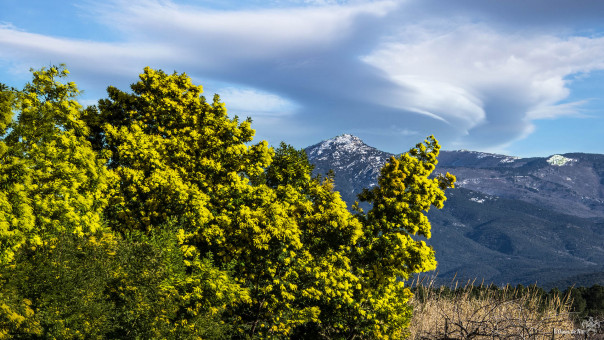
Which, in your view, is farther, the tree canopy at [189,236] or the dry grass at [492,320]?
the tree canopy at [189,236]

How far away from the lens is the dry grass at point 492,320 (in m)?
10.9

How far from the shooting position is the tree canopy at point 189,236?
1781cm

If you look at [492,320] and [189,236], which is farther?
[189,236]

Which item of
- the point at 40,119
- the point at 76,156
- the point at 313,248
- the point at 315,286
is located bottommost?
the point at 315,286

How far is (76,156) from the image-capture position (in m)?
23.9

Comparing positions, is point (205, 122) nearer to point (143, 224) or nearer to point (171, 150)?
point (171, 150)

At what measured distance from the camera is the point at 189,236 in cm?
2525

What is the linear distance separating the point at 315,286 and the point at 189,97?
1762 cm

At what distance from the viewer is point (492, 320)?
1169cm

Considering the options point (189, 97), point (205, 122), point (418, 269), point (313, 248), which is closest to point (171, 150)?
point (205, 122)

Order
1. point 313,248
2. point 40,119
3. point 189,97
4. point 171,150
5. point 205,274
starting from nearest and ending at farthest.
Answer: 1. point 205,274
2. point 40,119
3. point 313,248
4. point 171,150
5. point 189,97

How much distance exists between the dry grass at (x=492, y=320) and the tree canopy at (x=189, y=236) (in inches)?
146

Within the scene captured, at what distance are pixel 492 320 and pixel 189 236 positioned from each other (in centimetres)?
1682

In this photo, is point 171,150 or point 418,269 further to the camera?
point 171,150
